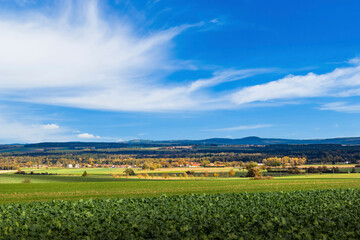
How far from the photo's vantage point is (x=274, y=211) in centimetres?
2077

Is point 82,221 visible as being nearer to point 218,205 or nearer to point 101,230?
point 101,230

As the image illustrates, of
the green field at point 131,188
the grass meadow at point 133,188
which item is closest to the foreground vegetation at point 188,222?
the grass meadow at point 133,188

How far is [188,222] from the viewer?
1822cm

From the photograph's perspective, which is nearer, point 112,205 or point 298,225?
point 298,225

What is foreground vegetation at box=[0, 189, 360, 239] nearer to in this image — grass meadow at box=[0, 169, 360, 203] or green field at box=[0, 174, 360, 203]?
grass meadow at box=[0, 169, 360, 203]

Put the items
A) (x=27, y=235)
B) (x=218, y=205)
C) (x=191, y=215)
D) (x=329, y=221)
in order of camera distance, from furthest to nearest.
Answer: (x=218, y=205)
(x=191, y=215)
(x=329, y=221)
(x=27, y=235)

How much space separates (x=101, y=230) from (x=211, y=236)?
5.40m

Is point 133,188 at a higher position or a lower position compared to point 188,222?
lower

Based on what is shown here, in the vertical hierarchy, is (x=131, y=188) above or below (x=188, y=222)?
below

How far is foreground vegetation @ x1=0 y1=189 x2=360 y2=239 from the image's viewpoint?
16.0 m

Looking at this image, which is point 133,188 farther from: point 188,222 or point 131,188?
point 188,222

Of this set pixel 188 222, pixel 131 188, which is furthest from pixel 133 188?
pixel 188 222

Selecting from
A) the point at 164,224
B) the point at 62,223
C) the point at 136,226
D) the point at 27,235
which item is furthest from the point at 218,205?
the point at 27,235

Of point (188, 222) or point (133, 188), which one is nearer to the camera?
point (188, 222)
